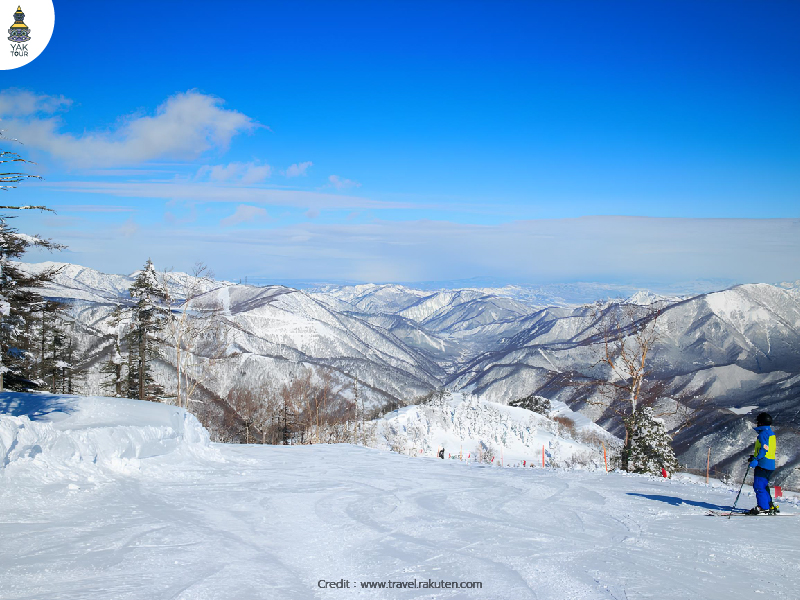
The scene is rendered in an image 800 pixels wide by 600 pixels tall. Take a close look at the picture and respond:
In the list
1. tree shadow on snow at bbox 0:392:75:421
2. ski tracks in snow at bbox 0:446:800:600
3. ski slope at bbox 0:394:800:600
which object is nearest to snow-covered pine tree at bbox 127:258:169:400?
tree shadow on snow at bbox 0:392:75:421

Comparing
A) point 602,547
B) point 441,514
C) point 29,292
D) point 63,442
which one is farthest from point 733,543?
point 29,292

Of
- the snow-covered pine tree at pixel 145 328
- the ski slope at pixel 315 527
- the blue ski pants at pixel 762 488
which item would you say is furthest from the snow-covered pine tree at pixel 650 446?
the snow-covered pine tree at pixel 145 328

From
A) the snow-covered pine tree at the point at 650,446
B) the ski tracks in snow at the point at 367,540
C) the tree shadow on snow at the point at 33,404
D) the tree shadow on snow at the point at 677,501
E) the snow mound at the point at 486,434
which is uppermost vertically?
the tree shadow on snow at the point at 33,404

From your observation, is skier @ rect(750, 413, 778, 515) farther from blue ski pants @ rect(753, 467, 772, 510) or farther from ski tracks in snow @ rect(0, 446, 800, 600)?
ski tracks in snow @ rect(0, 446, 800, 600)

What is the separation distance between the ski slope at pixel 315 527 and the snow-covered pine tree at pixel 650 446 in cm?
1602

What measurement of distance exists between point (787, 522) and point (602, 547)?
171 inches

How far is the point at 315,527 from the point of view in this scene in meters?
8.62

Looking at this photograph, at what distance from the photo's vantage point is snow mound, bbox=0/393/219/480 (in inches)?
390

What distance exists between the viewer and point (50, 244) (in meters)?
16.8

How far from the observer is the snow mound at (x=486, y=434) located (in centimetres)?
6507

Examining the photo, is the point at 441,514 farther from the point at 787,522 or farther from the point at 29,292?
the point at 29,292

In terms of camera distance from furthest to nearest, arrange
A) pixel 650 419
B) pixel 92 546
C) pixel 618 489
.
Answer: pixel 650 419 < pixel 618 489 < pixel 92 546

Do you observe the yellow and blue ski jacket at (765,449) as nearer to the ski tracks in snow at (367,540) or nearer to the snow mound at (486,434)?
the ski tracks in snow at (367,540)

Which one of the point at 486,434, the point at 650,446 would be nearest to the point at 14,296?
the point at 650,446
